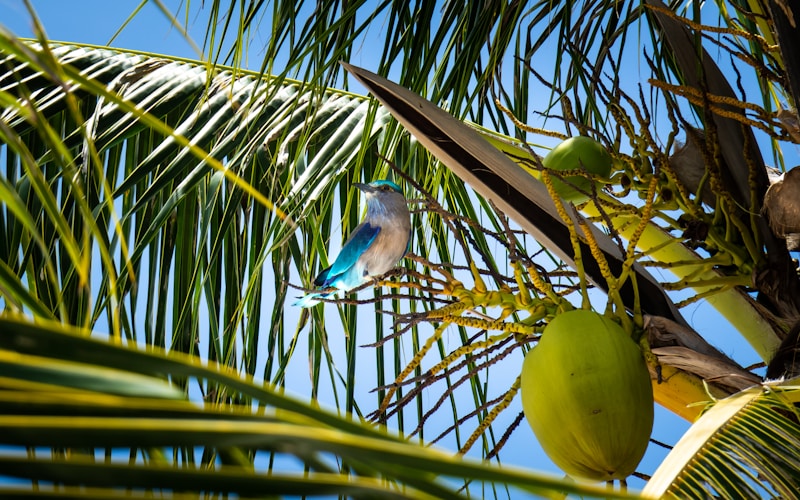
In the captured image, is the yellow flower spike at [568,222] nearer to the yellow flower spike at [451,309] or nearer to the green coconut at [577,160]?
the yellow flower spike at [451,309]

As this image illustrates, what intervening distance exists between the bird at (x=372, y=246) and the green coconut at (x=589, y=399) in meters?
0.35

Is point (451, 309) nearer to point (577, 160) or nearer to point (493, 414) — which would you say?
point (493, 414)

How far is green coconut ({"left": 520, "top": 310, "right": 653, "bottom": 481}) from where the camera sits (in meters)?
0.74

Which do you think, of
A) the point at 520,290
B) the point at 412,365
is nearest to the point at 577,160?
the point at 520,290

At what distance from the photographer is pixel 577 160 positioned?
1118 millimetres

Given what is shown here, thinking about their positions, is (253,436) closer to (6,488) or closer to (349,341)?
(6,488)

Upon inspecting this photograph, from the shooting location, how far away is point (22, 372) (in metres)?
0.22

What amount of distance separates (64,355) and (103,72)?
1551mm

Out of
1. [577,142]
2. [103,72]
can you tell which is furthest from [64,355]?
[103,72]

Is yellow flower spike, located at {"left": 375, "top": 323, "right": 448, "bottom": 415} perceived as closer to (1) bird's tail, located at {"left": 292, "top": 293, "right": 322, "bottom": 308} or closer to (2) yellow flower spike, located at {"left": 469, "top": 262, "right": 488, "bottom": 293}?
(2) yellow flower spike, located at {"left": 469, "top": 262, "right": 488, "bottom": 293}

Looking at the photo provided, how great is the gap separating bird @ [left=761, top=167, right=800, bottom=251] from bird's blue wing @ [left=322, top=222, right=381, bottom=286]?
472 millimetres

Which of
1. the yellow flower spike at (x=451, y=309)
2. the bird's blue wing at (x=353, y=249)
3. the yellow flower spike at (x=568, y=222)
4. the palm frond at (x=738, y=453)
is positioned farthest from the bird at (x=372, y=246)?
the palm frond at (x=738, y=453)

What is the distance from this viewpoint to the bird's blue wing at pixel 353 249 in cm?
109

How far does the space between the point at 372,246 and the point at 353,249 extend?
0.03 metres
